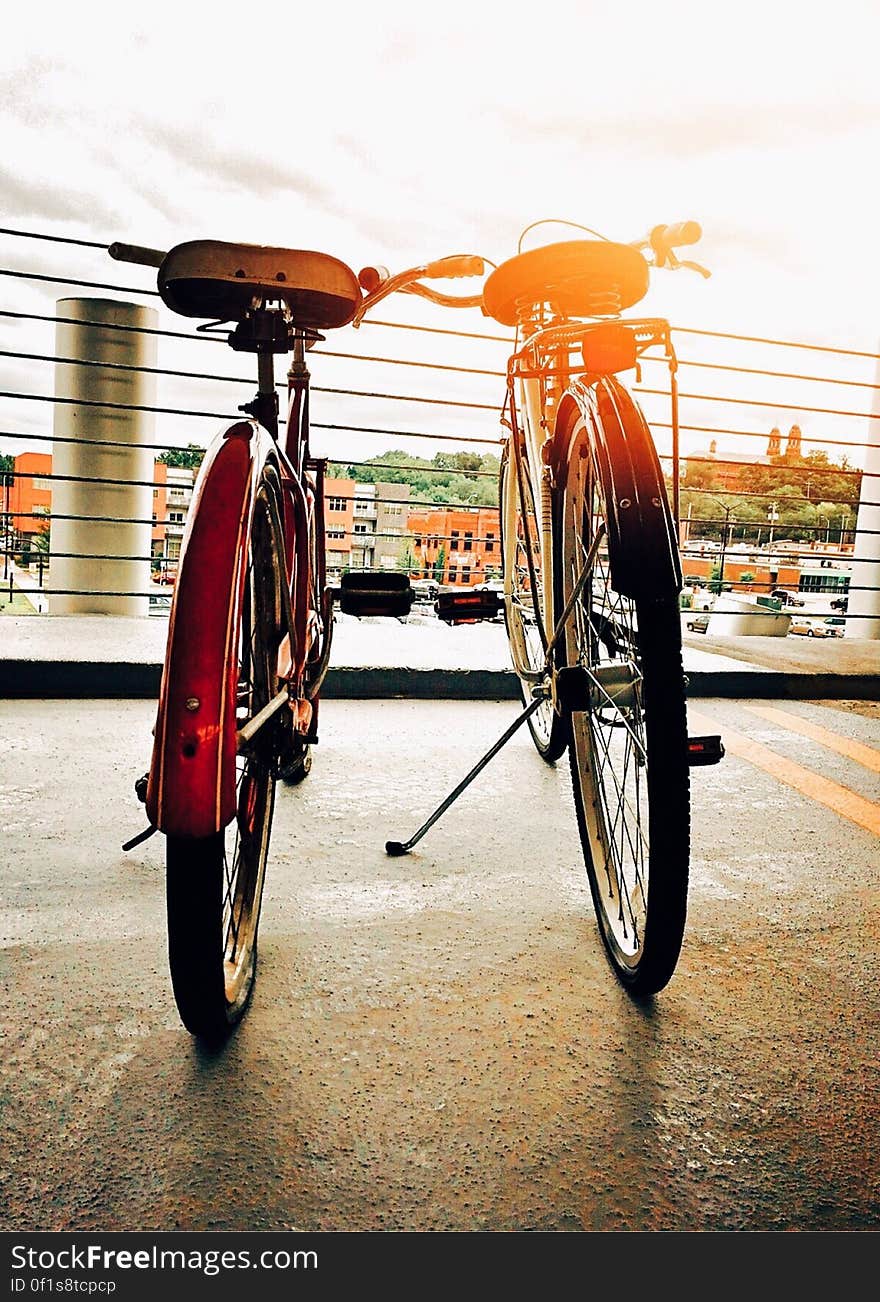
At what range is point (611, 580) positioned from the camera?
1.14 meters

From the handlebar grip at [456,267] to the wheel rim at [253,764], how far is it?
0.85 meters

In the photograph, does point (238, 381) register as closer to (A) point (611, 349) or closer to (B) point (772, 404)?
(B) point (772, 404)

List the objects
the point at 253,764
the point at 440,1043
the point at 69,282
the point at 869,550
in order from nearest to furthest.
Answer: the point at 440,1043 → the point at 253,764 → the point at 69,282 → the point at 869,550

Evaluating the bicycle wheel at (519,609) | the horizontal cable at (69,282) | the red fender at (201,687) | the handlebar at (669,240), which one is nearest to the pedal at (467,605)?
the bicycle wheel at (519,609)

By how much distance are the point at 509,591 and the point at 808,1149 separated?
1770mm

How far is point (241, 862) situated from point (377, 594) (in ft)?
2.55

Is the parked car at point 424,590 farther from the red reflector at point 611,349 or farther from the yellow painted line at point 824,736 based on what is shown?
the yellow painted line at point 824,736

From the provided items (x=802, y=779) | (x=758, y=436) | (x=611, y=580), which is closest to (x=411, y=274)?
(x=611, y=580)

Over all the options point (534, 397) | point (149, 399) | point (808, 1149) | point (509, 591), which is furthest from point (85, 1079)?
point (149, 399)

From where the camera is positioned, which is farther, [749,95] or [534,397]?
[749,95]

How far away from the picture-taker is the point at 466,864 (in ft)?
5.56

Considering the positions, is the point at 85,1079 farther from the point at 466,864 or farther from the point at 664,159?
the point at 664,159

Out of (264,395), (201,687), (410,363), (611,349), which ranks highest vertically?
(410,363)
